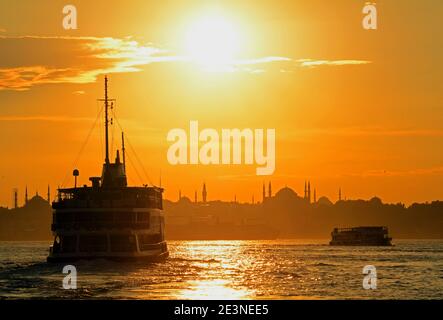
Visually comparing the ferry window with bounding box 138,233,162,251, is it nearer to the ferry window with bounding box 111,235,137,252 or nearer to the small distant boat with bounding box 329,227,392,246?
the ferry window with bounding box 111,235,137,252

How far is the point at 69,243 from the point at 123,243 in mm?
4513

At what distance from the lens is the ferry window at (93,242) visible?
77.6 metres

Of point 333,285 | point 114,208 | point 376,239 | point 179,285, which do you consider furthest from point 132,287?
point 376,239

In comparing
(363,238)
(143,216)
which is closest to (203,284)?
(143,216)

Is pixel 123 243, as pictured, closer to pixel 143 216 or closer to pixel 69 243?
pixel 143 216

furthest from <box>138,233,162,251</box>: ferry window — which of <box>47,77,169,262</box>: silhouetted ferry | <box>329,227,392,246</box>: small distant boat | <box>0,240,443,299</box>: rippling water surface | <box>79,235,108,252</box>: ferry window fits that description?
<box>329,227,392,246</box>: small distant boat

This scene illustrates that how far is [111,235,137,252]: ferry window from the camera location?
78000mm

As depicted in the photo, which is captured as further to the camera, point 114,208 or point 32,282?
point 114,208

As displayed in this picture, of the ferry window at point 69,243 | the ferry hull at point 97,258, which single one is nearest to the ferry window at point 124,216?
the ferry hull at point 97,258

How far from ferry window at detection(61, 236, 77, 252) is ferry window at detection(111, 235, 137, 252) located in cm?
317

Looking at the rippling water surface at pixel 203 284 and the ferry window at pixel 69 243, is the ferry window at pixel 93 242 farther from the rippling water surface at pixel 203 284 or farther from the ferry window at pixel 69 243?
the rippling water surface at pixel 203 284
